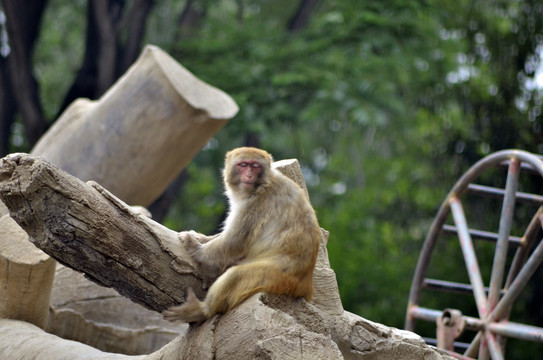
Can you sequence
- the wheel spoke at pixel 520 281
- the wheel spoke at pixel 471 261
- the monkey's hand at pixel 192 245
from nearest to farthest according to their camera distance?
1. the monkey's hand at pixel 192 245
2. the wheel spoke at pixel 520 281
3. the wheel spoke at pixel 471 261

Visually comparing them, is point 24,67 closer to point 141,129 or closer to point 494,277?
point 141,129

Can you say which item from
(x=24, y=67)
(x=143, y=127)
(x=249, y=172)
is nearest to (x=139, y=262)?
(x=249, y=172)

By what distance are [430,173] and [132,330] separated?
336 inches

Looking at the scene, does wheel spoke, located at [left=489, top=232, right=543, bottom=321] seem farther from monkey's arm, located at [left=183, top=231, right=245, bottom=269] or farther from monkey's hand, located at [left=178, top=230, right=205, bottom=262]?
monkey's hand, located at [left=178, top=230, right=205, bottom=262]

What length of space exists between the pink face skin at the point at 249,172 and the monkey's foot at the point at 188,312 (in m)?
0.60

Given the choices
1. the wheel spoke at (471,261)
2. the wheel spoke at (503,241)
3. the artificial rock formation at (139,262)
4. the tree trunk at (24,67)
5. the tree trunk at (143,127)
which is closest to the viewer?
the artificial rock formation at (139,262)

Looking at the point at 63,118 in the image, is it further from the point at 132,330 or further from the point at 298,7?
the point at 298,7

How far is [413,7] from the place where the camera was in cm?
855

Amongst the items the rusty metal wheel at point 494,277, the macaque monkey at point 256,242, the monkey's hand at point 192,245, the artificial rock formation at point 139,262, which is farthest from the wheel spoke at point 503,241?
the monkey's hand at point 192,245

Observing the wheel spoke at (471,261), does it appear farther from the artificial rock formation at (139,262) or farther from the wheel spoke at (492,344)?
the artificial rock formation at (139,262)

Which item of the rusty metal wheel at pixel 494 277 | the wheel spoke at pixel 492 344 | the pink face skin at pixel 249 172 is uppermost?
the pink face skin at pixel 249 172

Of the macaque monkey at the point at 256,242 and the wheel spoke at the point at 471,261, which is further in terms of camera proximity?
the wheel spoke at the point at 471,261

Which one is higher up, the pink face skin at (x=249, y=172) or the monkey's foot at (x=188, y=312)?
the pink face skin at (x=249, y=172)

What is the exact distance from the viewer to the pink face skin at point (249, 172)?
10.4ft
